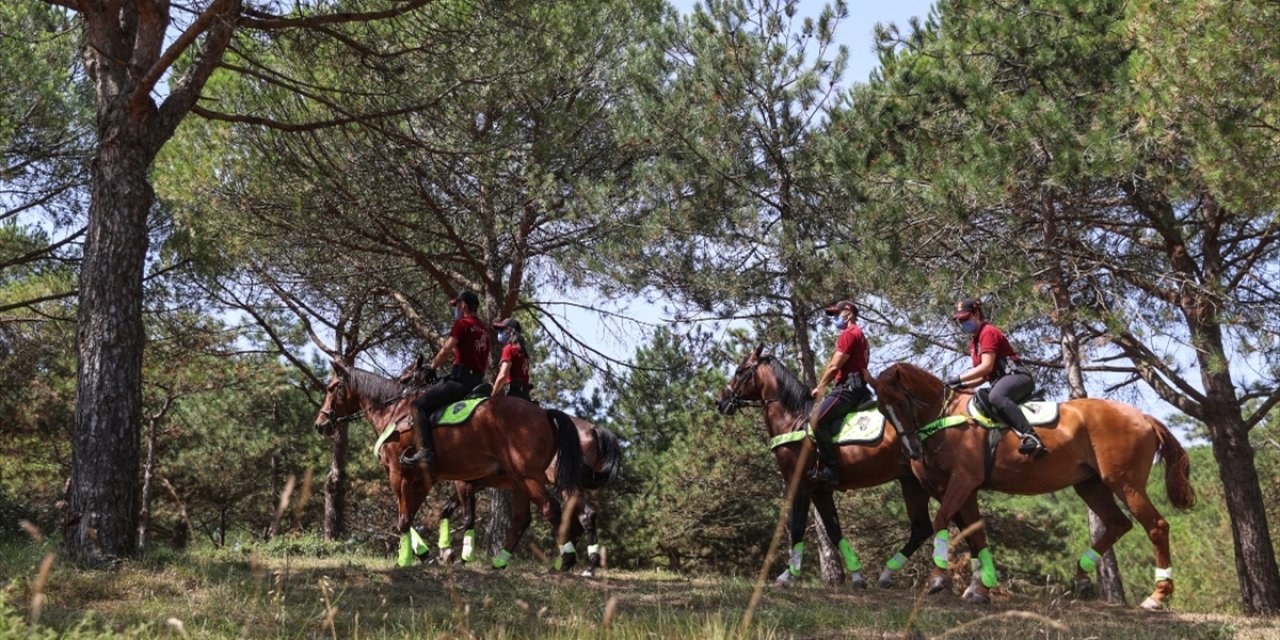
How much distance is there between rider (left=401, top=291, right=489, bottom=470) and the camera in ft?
36.0

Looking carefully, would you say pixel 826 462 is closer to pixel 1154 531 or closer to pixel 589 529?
pixel 589 529

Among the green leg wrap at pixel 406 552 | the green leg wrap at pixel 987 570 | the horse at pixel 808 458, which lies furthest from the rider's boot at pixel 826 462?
the green leg wrap at pixel 406 552

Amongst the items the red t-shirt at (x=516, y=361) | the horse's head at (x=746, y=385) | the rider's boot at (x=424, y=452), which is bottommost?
the rider's boot at (x=424, y=452)

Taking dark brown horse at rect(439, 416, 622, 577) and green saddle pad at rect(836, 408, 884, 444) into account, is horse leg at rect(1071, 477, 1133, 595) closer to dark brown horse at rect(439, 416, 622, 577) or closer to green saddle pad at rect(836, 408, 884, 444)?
green saddle pad at rect(836, 408, 884, 444)

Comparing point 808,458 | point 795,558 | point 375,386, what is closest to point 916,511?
point 808,458

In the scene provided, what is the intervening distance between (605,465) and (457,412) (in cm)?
180

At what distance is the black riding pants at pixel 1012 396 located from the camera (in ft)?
31.8

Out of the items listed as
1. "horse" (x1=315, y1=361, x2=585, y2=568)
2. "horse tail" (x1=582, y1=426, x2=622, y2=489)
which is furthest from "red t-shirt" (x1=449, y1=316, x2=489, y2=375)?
"horse tail" (x1=582, y1=426, x2=622, y2=489)

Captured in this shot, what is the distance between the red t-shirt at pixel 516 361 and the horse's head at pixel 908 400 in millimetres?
3904

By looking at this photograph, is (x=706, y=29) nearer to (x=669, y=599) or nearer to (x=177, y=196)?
(x=177, y=196)

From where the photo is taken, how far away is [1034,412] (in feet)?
32.5

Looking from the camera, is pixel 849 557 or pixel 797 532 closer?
pixel 797 532

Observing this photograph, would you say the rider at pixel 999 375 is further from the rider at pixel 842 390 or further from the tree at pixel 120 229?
the tree at pixel 120 229

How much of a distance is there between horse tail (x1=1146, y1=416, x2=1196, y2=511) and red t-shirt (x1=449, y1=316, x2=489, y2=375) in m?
6.60
